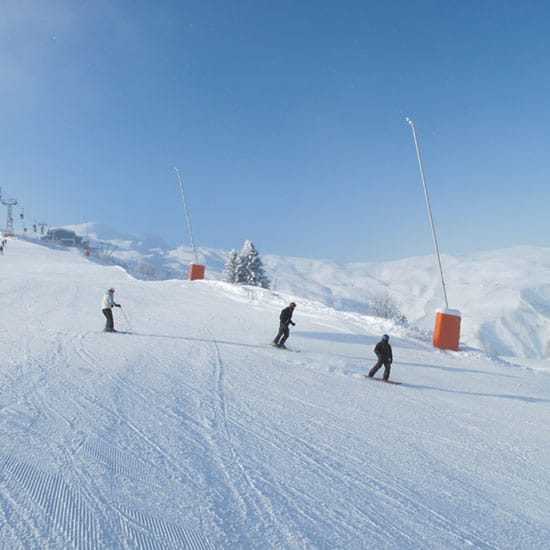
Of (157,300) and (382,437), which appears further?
(157,300)

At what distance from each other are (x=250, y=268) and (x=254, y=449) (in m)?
47.2

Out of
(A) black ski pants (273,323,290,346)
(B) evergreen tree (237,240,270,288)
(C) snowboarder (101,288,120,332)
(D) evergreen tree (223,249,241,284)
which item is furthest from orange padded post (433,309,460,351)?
(D) evergreen tree (223,249,241,284)

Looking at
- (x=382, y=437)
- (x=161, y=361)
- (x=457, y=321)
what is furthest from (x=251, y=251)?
(x=382, y=437)

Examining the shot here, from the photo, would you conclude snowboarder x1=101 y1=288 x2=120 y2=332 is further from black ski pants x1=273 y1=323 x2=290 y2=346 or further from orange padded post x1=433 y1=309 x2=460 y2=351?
orange padded post x1=433 y1=309 x2=460 y2=351

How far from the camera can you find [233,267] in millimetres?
53031

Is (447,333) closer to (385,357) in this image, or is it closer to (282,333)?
(385,357)

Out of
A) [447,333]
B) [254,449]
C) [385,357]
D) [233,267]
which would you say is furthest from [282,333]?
[233,267]

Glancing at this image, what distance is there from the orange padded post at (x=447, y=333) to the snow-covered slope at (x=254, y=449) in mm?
2235

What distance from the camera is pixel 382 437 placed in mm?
5797

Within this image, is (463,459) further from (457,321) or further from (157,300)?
(157,300)

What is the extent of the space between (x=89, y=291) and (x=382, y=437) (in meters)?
18.5

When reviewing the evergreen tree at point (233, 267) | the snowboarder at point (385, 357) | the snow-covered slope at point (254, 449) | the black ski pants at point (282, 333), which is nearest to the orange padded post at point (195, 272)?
the snow-covered slope at point (254, 449)

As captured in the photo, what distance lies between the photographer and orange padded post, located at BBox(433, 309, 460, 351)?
13.8m

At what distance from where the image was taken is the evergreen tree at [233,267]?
171 ft
